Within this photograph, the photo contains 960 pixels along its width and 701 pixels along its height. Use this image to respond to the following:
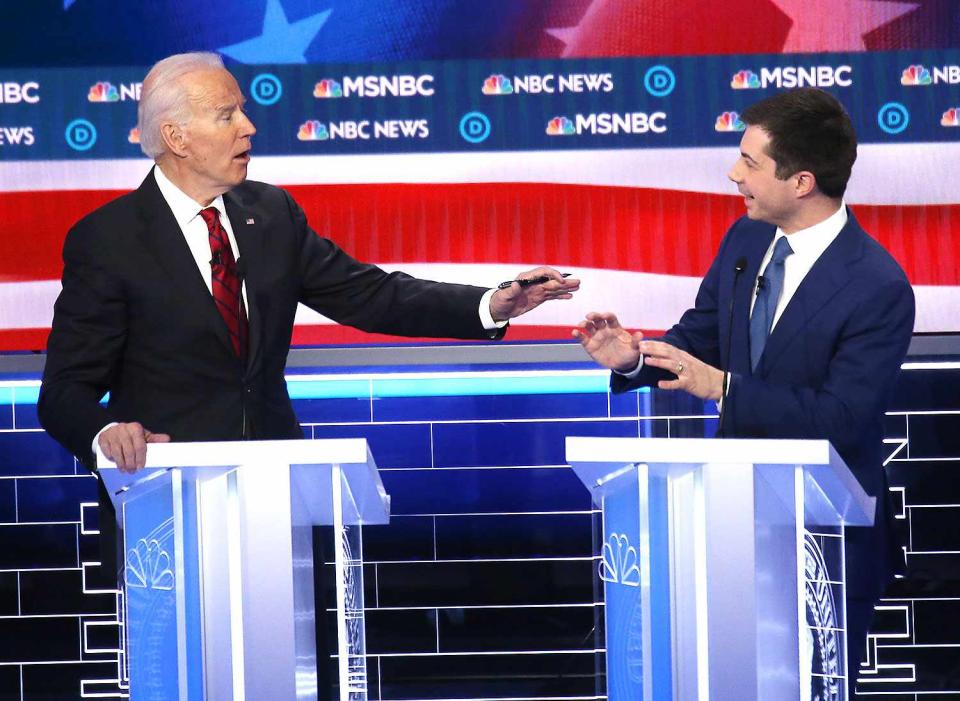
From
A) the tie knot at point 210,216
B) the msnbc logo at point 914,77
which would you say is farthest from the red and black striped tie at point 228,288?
the msnbc logo at point 914,77

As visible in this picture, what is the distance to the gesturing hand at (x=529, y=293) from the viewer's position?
2877mm

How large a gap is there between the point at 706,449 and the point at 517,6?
2532mm

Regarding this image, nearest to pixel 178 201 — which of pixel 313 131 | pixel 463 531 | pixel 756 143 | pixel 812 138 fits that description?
pixel 756 143

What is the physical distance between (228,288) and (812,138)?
1.15 meters

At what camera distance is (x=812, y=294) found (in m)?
2.72

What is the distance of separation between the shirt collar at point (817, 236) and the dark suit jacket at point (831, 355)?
0.02m

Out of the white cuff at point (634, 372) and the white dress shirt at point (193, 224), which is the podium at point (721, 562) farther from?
the white dress shirt at point (193, 224)

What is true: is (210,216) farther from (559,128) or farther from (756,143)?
(559,128)

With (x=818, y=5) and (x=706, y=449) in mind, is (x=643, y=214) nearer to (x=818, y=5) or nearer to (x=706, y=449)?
(x=818, y=5)

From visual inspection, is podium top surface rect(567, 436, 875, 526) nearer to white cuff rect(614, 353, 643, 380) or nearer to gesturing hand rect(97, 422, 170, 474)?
gesturing hand rect(97, 422, 170, 474)

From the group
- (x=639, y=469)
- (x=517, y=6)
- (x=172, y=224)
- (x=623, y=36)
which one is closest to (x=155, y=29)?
A: (x=517, y=6)

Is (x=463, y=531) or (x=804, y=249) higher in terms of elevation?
(x=804, y=249)

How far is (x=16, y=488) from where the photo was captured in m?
4.43

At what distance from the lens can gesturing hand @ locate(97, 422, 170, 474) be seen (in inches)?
83.3
